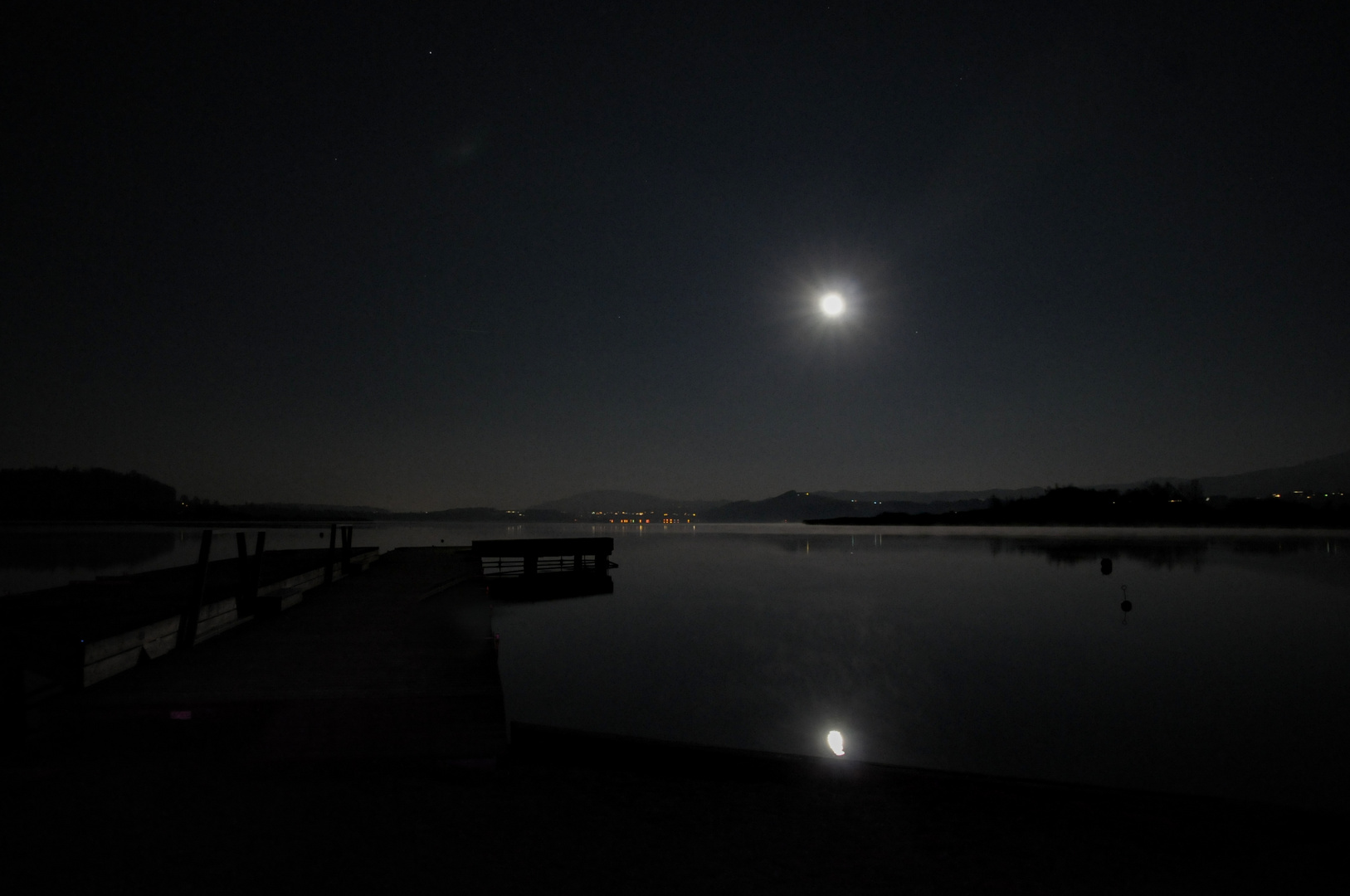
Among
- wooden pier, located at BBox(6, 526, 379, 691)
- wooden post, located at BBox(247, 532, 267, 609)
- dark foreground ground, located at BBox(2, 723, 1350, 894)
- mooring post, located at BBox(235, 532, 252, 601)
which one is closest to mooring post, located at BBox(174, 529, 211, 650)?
wooden pier, located at BBox(6, 526, 379, 691)

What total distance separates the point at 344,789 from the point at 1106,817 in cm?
643

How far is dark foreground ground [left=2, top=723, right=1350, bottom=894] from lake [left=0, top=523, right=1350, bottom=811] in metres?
3.47

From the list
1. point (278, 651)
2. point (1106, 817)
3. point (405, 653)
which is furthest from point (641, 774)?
point (278, 651)

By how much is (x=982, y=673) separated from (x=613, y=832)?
13565 mm

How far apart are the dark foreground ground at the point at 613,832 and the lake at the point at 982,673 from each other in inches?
137

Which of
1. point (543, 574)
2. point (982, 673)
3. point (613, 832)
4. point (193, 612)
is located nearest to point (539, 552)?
point (543, 574)

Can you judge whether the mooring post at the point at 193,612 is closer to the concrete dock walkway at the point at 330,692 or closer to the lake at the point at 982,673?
the concrete dock walkway at the point at 330,692

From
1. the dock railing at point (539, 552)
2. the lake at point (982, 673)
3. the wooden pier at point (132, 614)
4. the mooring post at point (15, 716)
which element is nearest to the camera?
the mooring post at point (15, 716)

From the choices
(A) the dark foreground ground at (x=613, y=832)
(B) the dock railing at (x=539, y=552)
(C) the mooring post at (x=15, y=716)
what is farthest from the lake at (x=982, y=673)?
(C) the mooring post at (x=15, y=716)

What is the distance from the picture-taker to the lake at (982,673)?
10.6 metres

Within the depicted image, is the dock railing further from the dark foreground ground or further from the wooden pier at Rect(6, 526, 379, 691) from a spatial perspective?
the dark foreground ground

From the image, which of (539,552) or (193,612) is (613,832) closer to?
(193,612)

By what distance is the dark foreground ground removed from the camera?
461 centimetres

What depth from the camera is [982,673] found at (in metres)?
16.3
